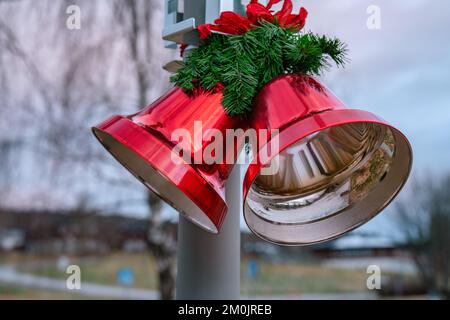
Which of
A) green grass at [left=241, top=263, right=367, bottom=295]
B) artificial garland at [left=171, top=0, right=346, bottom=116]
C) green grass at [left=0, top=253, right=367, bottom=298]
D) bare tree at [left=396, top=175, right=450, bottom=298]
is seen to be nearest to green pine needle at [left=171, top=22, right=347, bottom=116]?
artificial garland at [left=171, top=0, right=346, bottom=116]

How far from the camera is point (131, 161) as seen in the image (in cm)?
74

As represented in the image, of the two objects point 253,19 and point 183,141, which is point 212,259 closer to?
point 183,141

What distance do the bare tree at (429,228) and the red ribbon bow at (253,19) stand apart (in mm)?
5645

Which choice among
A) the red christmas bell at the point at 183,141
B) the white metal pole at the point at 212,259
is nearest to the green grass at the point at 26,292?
the white metal pole at the point at 212,259

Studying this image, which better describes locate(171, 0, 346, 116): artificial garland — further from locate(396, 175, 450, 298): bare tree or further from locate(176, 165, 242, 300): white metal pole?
locate(396, 175, 450, 298): bare tree

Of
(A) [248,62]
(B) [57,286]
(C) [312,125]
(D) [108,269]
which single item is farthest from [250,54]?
(D) [108,269]

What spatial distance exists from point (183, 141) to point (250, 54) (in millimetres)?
142

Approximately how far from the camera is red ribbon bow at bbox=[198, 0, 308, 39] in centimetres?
68

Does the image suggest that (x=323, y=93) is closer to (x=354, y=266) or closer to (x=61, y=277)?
(x=61, y=277)

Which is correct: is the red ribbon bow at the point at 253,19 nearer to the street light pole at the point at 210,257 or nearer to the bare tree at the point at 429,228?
the street light pole at the point at 210,257

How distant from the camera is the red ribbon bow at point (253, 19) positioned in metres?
0.68

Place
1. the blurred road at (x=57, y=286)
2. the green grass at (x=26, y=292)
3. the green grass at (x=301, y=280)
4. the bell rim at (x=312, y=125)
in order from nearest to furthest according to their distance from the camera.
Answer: the bell rim at (x=312, y=125), the green grass at (x=26, y=292), the blurred road at (x=57, y=286), the green grass at (x=301, y=280)

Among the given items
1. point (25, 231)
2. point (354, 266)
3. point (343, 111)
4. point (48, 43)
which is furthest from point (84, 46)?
point (354, 266)

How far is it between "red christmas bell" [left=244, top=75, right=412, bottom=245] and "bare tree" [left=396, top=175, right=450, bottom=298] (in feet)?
18.1
